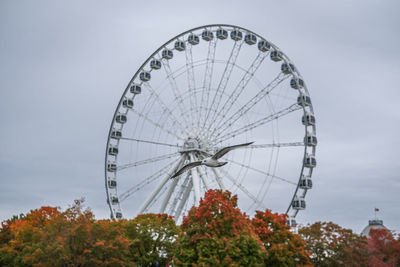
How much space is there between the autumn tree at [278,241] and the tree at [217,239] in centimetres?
224

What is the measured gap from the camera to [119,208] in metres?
50.0

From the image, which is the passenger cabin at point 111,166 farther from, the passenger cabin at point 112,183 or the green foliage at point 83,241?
the green foliage at point 83,241

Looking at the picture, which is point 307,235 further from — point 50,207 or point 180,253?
point 50,207

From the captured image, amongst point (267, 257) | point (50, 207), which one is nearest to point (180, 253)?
point (267, 257)

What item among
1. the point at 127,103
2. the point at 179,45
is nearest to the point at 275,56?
the point at 179,45

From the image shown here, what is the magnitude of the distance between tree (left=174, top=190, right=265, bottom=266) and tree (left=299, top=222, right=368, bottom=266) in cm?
868

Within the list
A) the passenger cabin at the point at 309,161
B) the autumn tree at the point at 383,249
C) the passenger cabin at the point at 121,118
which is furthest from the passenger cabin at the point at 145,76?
the autumn tree at the point at 383,249

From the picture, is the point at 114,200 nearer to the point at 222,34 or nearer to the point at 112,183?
the point at 112,183

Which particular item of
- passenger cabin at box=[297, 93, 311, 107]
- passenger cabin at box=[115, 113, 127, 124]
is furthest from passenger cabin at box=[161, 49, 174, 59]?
passenger cabin at box=[297, 93, 311, 107]

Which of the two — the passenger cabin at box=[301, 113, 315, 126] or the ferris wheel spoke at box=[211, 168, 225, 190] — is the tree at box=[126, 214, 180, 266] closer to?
the ferris wheel spoke at box=[211, 168, 225, 190]

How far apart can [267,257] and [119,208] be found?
19.6 m

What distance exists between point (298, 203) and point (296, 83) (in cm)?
1101

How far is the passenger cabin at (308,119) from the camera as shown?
49156 millimetres

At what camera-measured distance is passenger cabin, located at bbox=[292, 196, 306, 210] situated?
4715cm
